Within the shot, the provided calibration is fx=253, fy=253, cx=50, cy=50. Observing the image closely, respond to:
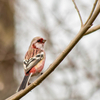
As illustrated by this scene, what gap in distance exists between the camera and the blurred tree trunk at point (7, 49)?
976 centimetres

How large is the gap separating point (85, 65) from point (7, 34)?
3.56 meters

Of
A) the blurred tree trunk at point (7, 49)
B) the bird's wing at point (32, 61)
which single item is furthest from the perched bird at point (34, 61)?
→ the blurred tree trunk at point (7, 49)

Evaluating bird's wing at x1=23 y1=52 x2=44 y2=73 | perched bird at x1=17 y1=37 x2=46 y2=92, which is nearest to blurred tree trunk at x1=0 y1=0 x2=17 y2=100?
perched bird at x1=17 y1=37 x2=46 y2=92

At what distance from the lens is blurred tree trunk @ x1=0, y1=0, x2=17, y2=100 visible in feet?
32.0

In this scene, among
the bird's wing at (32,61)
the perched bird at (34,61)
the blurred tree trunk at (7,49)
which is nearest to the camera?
the perched bird at (34,61)

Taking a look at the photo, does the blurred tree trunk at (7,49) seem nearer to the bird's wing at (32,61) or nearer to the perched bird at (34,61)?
the perched bird at (34,61)

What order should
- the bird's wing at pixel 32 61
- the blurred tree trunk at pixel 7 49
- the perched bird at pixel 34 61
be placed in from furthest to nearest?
the blurred tree trunk at pixel 7 49
the bird's wing at pixel 32 61
the perched bird at pixel 34 61

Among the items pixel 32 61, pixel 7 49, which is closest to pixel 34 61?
pixel 32 61

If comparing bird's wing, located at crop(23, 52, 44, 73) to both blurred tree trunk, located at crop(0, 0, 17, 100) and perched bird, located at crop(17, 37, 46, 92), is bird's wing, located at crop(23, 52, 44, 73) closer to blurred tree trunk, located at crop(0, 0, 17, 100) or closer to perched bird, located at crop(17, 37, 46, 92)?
perched bird, located at crop(17, 37, 46, 92)

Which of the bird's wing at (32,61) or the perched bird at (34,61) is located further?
the bird's wing at (32,61)

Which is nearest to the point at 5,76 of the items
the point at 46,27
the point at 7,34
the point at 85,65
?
the point at 7,34

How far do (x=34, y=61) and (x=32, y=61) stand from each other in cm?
5

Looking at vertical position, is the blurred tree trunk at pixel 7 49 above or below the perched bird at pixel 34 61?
below

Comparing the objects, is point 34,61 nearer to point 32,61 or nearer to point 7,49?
point 32,61
